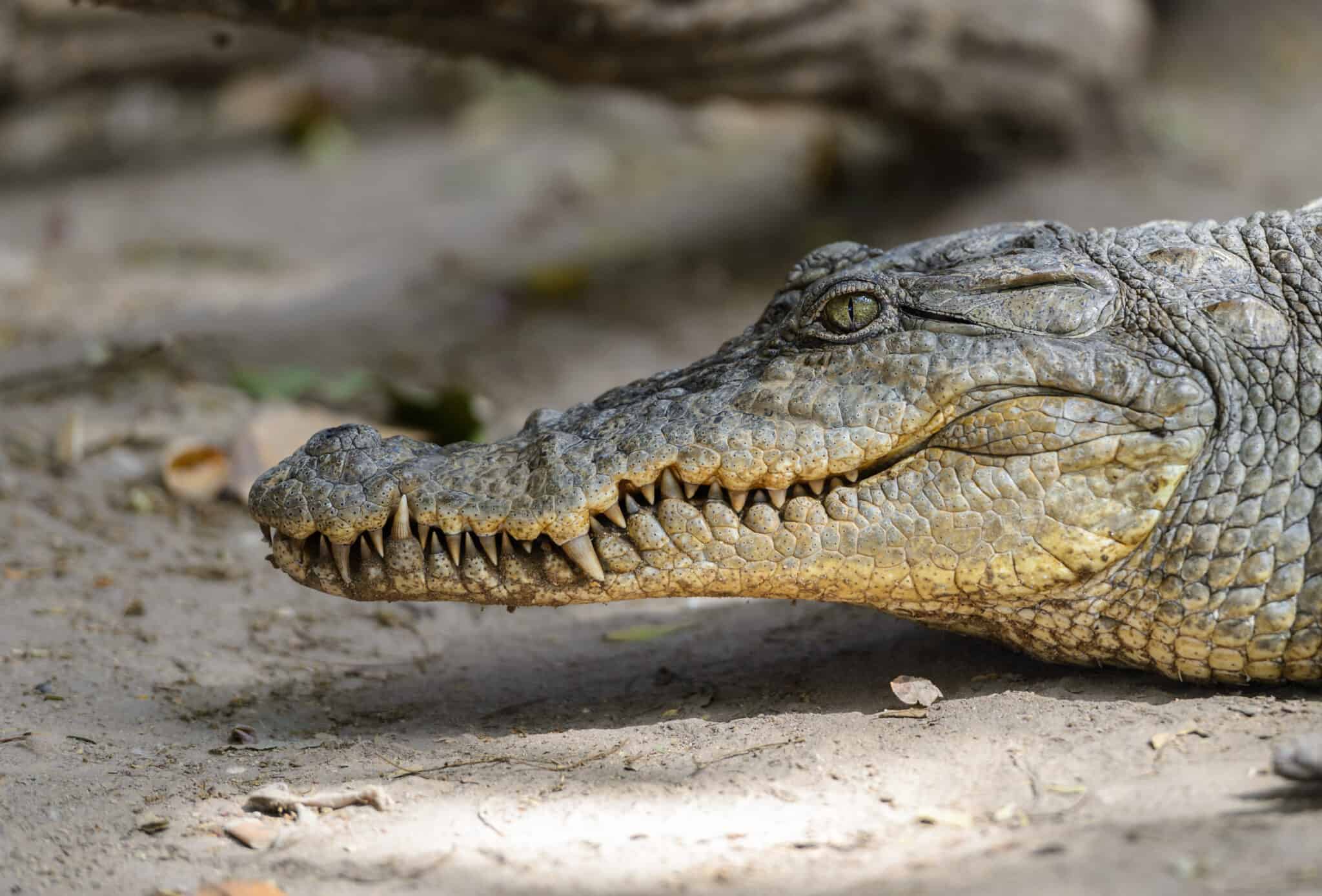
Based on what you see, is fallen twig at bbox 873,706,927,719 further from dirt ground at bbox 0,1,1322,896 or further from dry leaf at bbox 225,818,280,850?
dry leaf at bbox 225,818,280,850

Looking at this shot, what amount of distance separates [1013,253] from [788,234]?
526cm

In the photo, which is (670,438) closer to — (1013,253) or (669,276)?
(1013,253)

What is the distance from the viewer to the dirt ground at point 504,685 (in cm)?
254

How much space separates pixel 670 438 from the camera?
3.19 m

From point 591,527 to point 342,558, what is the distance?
24.9 inches

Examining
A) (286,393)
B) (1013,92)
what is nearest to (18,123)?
(286,393)

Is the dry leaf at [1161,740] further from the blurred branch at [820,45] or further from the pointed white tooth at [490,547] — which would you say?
the blurred branch at [820,45]

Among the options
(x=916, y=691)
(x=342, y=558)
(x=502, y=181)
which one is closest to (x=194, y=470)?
(x=342, y=558)

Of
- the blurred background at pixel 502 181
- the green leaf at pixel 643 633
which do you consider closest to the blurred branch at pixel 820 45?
the blurred background at pixel 502 181

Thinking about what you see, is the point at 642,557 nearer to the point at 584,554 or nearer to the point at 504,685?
the point at 584,554

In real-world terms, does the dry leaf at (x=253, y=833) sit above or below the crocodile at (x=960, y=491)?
below

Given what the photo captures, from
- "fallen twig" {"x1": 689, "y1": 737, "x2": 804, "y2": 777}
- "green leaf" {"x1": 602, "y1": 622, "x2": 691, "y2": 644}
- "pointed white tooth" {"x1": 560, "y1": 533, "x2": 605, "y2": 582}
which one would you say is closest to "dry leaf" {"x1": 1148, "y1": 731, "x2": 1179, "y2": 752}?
"fallen twig" {"x1": 689, "y1": 737, "x2": 804, "y2": 777}

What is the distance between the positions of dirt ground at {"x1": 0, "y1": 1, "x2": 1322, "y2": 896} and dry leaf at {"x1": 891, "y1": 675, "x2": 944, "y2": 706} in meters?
0.08

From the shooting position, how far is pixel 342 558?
10.6 ft
